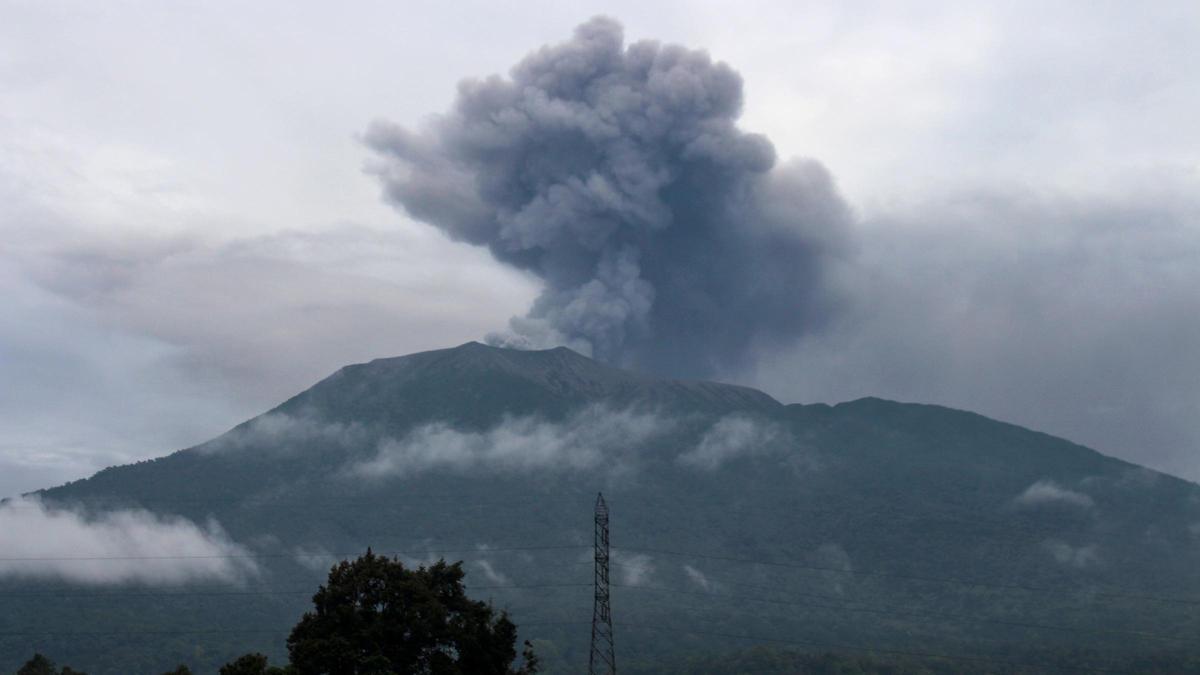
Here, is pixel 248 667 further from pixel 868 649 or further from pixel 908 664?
pixel 868 649

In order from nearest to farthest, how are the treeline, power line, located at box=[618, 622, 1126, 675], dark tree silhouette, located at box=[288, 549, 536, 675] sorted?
1. dark tree silhouette, located at box=[288, 549, 536, 675]
2. the treeline
3. power line, located at box=[618, 622, 1126, 675]

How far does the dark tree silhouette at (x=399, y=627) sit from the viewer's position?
57.9 metres

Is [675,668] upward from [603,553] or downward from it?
downward

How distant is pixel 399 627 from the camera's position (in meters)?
59.5

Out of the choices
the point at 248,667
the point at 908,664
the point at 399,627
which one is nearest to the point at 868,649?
the point at 908,664

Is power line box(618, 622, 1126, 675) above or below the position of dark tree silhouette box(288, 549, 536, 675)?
below

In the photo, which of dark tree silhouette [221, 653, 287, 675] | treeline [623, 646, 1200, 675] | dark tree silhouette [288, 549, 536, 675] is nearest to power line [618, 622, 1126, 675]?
treeline [623, 646, 1200, 675]

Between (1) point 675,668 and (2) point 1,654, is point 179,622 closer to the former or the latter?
(2) point 1,654

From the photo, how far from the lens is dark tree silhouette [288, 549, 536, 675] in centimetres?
5794

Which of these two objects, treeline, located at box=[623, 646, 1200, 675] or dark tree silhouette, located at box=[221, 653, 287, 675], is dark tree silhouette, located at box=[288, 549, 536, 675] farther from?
treeline, located at box=[623, 646, 1200, 675]

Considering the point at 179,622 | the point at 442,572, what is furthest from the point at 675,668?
the point at 442,572

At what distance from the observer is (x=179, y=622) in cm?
19900

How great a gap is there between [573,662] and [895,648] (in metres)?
47.3

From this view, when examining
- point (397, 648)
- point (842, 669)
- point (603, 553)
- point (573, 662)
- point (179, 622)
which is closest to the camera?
point (397, 648)
